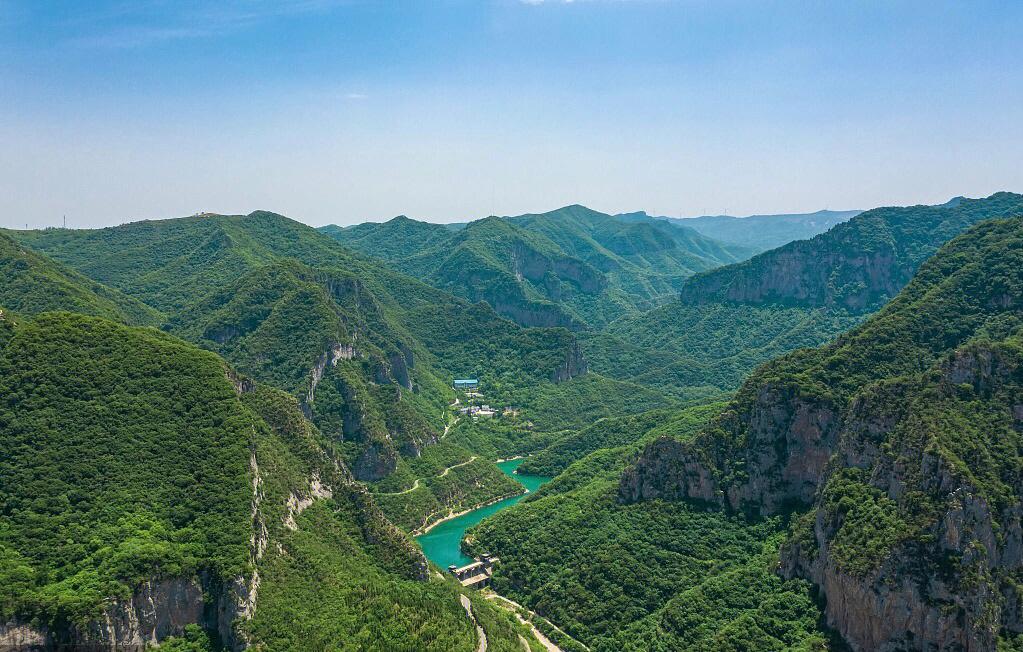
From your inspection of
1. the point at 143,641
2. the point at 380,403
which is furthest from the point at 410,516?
the point at 143,641

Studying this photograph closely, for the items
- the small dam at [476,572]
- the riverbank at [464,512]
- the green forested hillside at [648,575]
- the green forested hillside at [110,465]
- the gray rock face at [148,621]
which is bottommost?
the riverbank at [464,512]

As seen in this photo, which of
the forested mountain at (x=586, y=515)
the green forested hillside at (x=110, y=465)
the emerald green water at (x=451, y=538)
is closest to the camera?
the green forested hillside at (x=110, y=465)

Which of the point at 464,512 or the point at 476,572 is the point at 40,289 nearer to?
the point at 464,512

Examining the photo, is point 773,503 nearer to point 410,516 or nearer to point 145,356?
A: point 410,516

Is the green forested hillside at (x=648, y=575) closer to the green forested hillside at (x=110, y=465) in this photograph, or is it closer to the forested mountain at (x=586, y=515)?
the forested mountain at (x=586, y=515)

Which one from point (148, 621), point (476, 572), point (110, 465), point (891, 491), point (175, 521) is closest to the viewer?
point (148, 621)

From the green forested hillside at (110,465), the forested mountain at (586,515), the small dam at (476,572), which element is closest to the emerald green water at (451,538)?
the small dam at (476,572)

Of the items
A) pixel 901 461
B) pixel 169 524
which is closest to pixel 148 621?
pixel 169 524
